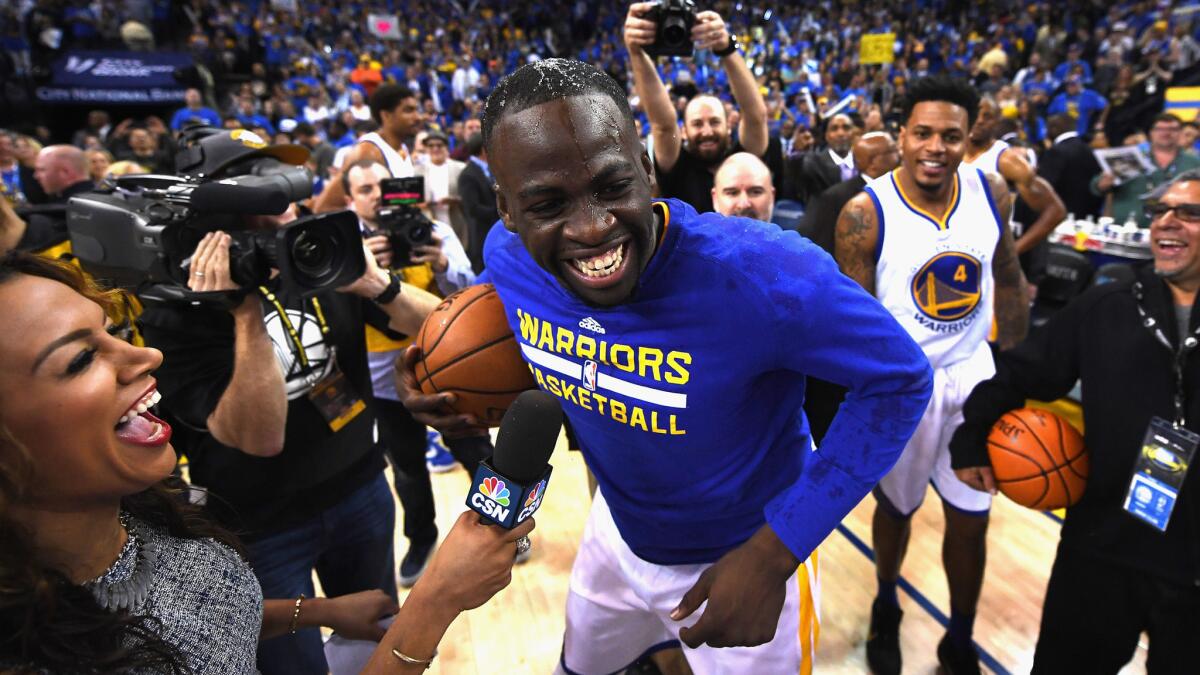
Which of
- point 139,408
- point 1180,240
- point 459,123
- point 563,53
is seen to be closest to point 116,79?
point 459,123

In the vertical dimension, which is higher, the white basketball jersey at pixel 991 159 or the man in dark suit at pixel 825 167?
the white basketball jersey at pixel 991 159

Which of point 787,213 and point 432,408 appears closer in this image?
point 432,408

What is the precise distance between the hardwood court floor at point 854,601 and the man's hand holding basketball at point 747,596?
1613 millimetres

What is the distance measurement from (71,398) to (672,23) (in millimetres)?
2518

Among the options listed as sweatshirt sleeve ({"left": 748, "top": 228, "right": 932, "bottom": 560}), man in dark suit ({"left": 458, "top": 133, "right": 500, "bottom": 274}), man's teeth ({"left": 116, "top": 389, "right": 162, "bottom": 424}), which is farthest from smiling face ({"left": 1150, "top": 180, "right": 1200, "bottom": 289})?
man in dark suit ({"left": 458, "top": 133, "right": 500, "bottom": 274})

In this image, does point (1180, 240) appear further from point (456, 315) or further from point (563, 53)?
point (563, 53)

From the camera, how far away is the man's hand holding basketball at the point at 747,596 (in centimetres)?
129

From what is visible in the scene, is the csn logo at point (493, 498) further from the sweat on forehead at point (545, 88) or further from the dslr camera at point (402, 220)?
the dslr camera at point (402, 220)

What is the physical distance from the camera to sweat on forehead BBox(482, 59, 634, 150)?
122 cm

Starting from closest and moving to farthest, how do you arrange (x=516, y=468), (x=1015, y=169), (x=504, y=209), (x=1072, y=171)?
Result: (x=516, y=468) → (x=504, y=209) → (x=1015, y=169) → (x=1072, y=171)

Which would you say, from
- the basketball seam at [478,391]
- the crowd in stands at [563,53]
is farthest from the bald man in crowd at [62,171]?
the basketball seam at [478,391]

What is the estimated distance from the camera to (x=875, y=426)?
52.0 inches

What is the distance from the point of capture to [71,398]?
92 centimetres

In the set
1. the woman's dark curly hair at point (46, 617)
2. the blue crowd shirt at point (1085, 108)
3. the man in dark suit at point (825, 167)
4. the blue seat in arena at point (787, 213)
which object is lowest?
the blue crowd shirt at point (1085, 108)
